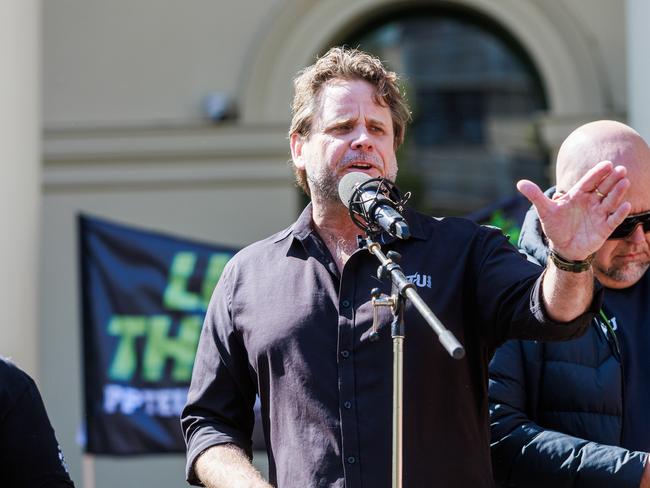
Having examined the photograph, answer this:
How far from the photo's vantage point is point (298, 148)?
3490mm

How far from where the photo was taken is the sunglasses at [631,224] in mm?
3191

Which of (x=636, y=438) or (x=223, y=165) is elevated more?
(x=223, y=165)

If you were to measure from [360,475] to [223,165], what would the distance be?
4.78 m

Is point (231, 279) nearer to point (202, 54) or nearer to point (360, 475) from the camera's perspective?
point (360, 475)

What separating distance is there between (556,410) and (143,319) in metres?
3.69

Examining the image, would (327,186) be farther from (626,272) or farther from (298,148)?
(626,272)

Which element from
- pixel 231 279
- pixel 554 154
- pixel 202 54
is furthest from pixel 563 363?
pixel 202 54

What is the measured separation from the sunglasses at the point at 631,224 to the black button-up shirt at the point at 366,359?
355mm

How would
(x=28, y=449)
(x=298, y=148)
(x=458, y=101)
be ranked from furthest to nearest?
1. (x=458, y=101)
2. (x=298, y=148)
3. (x=28, y=449)

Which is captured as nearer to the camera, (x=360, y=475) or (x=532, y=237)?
(x=360, y=475)

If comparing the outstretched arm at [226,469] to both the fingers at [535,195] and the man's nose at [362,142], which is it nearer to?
the man's nose at [362,142]

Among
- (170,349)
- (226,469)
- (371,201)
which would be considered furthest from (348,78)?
(170,349)

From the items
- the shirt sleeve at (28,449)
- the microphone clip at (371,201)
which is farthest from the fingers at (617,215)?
the shirt sleeve at (28,449)

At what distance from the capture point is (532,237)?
3.35 meters
